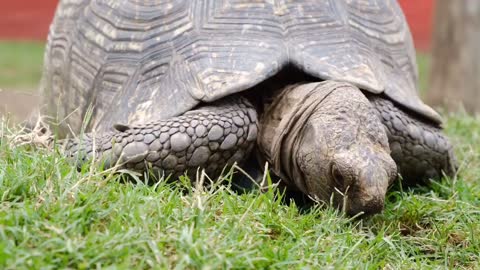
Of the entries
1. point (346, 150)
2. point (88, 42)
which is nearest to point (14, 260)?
point (346, 150)

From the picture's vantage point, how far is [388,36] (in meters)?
4.22

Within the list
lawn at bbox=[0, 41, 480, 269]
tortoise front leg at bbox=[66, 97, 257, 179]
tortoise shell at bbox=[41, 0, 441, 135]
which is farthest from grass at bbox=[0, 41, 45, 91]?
lawn at bbox=[0, 41, 480, 269]

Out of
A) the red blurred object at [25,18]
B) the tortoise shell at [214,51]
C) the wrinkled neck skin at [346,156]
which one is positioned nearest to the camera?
the wrinkled neck skin at [346,156]

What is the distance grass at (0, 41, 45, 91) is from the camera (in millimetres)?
11594

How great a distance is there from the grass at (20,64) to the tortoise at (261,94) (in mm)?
7190

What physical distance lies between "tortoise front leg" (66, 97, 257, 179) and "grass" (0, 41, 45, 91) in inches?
302

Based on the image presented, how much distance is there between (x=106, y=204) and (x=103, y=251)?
0.37 m

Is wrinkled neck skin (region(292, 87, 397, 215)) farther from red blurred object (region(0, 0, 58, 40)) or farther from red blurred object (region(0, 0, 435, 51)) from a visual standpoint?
red blurred object (region(0, 0, 58, 40))

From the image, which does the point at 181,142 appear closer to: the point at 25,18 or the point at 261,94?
the point at 261,94

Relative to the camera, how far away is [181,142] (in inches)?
135

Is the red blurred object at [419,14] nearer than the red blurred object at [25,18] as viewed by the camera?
Yes

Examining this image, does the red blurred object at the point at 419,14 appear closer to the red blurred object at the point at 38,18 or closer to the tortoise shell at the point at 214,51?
the red blurred object at the point at 38,18

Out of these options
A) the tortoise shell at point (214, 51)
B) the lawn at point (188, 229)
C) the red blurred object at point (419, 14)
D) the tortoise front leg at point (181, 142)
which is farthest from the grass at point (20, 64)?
the lawn at point (188, 229)

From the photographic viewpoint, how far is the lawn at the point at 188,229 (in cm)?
237
